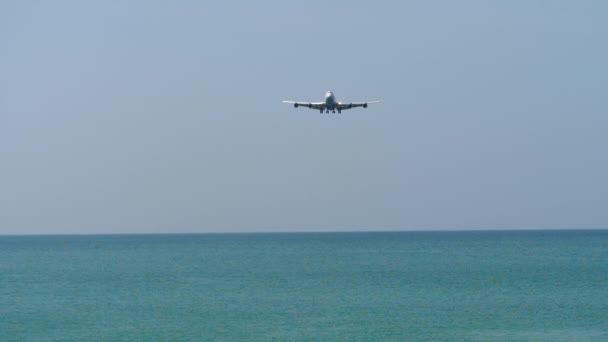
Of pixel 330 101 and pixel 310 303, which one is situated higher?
pixel 330 101

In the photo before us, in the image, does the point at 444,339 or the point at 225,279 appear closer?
the point at 444,339

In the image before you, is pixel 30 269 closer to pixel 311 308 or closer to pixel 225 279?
pixel 225 279

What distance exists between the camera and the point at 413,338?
75562 mm

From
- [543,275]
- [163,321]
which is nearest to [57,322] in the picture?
[163,321]

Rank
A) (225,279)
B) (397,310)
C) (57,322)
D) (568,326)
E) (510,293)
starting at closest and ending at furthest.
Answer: (568,326)
(57,322)
(397,310)
(510,293)
(225,279)

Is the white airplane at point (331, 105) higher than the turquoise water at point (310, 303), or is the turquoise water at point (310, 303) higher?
the white airplane at point (331, 105)

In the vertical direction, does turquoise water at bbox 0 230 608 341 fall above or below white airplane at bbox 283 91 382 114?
below

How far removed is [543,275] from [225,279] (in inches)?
1957

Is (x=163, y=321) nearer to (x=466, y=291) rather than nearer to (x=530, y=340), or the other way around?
(x=530, y=340)

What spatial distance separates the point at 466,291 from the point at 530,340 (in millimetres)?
40822

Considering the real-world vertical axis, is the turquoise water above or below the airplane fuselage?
below

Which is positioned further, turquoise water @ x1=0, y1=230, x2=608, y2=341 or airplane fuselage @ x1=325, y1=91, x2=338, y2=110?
airplane fuselage @ x1=325, y1=91, x2=338, y2=110

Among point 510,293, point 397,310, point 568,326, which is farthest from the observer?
point 510,293

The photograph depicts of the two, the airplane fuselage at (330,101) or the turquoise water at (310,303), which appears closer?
the turquoise water at (310,303)
